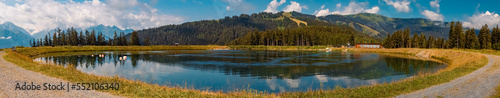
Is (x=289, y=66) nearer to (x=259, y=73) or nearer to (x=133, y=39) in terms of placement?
(x=259, y=73)

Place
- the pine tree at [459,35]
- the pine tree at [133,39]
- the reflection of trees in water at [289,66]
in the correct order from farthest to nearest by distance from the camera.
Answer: the pine tree at [133,39] → the pine tree at [459,35] → the reflection of trees in water at [289,66]

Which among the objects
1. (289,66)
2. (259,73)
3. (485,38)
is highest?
(485,38)

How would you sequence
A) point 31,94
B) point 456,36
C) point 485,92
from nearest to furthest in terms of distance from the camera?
point 31,94
point 485,92
point 456,36

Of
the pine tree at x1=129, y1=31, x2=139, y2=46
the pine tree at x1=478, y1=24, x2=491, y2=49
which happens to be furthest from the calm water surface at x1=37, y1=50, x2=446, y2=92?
the pine tree at x1=129, y1=31, x2=139, y2=46

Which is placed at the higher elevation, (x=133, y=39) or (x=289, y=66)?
(x=133, y=39)

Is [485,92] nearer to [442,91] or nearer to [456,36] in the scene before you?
[442,91]

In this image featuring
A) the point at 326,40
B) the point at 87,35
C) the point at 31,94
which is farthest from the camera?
the point at 326,40

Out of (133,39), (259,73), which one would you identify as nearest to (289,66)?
(259,73)

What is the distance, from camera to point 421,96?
47.2ft

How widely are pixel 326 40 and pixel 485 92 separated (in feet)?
572

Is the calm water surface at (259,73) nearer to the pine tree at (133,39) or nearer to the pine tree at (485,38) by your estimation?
the pine tree at (485,38)

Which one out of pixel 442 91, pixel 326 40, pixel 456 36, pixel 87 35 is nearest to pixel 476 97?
pixel 442 91

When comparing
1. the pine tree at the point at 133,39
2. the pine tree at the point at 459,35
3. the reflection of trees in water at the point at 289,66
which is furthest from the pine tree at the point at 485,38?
the pine tree at the point at 133,39

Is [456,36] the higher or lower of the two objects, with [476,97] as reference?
higher
